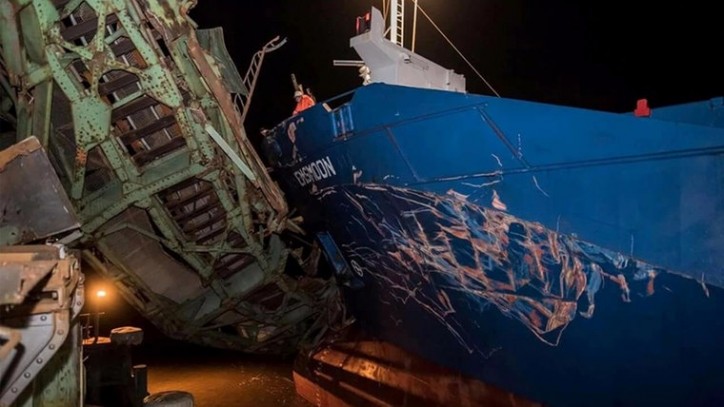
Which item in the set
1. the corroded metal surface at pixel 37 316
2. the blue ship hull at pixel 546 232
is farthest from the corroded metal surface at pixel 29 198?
the blue ship hull at pixel 546 232

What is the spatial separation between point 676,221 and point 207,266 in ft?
21.8

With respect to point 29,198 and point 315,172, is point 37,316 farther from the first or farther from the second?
point 315,172

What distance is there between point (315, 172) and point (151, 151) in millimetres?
2438

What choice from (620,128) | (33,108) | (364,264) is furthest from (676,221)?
(33,108)

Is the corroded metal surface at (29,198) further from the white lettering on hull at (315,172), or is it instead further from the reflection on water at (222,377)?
the reflection on water at (222,377)

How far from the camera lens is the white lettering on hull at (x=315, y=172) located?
6492 mm

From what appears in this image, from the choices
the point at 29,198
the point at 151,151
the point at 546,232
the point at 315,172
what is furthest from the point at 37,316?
the point at 315,172

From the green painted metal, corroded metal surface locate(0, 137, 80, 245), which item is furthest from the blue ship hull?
corroded metal surface locate(0, 137, 80, 245)

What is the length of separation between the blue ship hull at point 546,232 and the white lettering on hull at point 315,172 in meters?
0.07

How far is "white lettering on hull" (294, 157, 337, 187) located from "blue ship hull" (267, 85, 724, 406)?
75 mm

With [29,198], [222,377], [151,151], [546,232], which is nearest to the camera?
[29,198]

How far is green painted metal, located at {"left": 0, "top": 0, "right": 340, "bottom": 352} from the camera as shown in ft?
18.7

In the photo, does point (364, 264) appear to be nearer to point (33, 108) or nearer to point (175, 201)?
point (175, 201)

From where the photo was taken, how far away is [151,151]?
6699 millimetres
